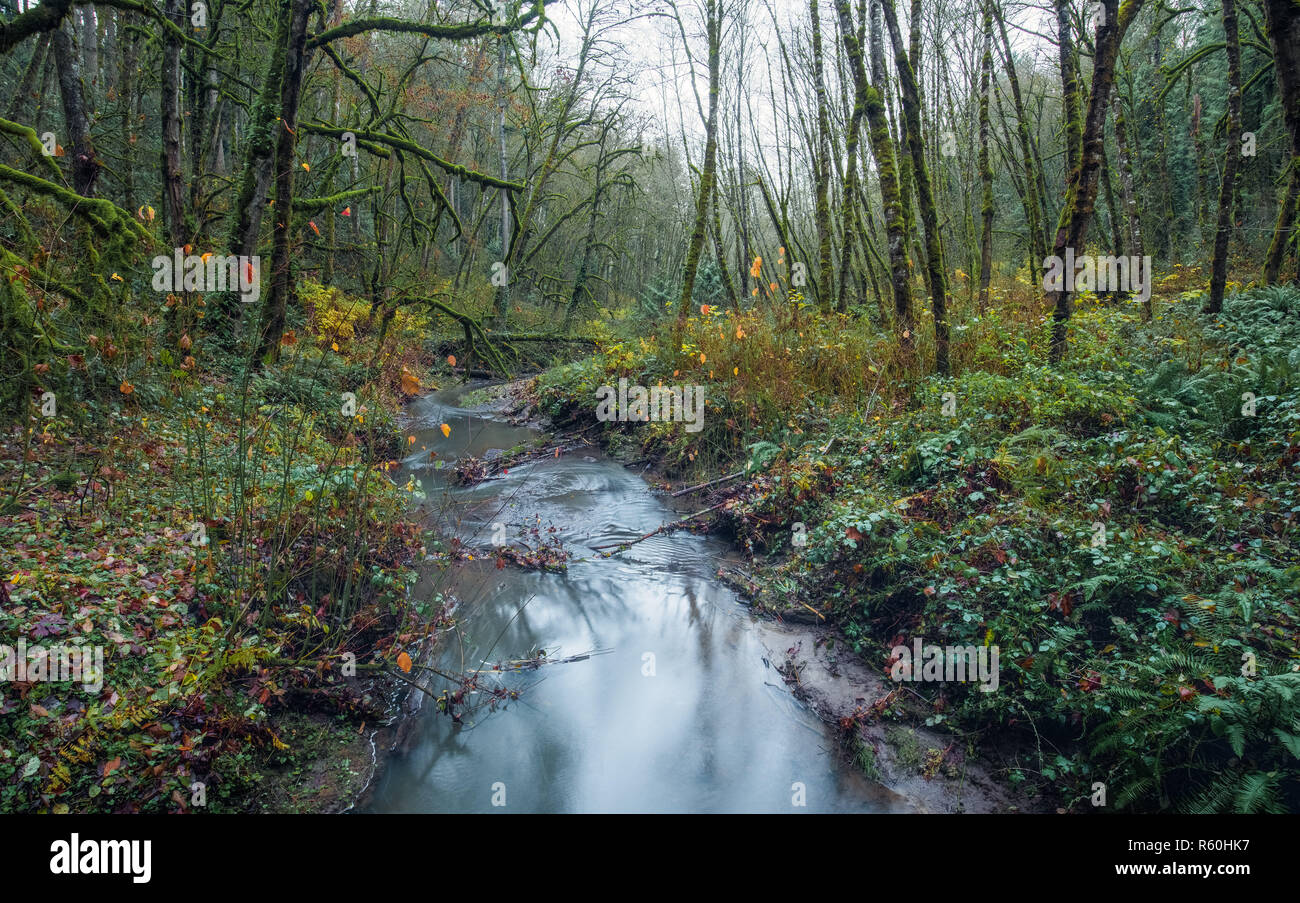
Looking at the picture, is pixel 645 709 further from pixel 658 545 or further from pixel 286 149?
pixel 286 149

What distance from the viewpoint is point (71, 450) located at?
504cm

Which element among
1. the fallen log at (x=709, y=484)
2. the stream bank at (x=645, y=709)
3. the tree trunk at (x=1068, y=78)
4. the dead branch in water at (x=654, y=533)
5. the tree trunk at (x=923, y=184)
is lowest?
the stream bank at (x=645, y=709)

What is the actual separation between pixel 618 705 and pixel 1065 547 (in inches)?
128

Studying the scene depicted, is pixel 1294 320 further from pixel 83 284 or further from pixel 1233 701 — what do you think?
pixel 83 284

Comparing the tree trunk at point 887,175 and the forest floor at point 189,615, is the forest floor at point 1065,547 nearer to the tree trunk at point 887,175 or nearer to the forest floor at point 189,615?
the tree trunk at point 887,175

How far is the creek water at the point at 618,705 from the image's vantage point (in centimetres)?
387

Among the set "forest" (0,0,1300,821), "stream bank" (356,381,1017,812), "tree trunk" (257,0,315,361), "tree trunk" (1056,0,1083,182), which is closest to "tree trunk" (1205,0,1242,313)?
"forest" (0,0,1300,821)

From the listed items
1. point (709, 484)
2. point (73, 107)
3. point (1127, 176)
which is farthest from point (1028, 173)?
point (73, 107)

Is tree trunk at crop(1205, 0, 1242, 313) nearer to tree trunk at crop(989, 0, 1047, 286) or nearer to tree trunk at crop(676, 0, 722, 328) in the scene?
tree trunk at crop(989, 0, 1047, 286)

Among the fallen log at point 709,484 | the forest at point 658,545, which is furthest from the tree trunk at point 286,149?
the fallen log at point 709,484

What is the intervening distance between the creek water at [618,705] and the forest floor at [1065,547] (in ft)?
1.26

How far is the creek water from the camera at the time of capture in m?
3.87

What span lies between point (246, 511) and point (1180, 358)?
26.3ft

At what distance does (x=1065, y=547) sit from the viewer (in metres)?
A: 4.25
